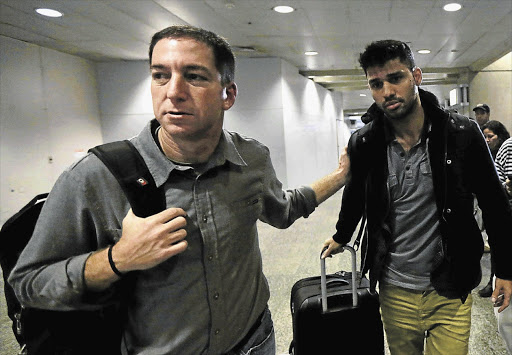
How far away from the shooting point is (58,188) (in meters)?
0.93

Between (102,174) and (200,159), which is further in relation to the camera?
(200,159)

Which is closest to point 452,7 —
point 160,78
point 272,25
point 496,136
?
point 496,136

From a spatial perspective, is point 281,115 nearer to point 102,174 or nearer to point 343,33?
point 343,33

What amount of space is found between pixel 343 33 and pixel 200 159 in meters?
5.86

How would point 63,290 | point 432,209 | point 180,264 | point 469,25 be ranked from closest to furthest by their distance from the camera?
point 63,290 → point 180,264 → point 432,209 → point 469,25

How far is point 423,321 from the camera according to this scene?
162cm

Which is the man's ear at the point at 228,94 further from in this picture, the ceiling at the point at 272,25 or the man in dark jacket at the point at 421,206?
the ceiling at the point at 272,25

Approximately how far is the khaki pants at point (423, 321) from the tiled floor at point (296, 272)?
985 mm

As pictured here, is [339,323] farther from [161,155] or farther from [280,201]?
[161,155]

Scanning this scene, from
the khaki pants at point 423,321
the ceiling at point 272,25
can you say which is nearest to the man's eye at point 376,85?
the khaki pants at point 423,321

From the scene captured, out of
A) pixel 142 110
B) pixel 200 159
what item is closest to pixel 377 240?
pixel 200 159

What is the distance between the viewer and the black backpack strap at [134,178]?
3.10ft

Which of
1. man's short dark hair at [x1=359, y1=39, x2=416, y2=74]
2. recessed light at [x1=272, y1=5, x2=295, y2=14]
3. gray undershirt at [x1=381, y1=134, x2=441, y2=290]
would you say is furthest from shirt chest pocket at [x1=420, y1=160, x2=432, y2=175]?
recessed light at [x1=272, y1=5, x2=295, y2=14]

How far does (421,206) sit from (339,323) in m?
0.65
